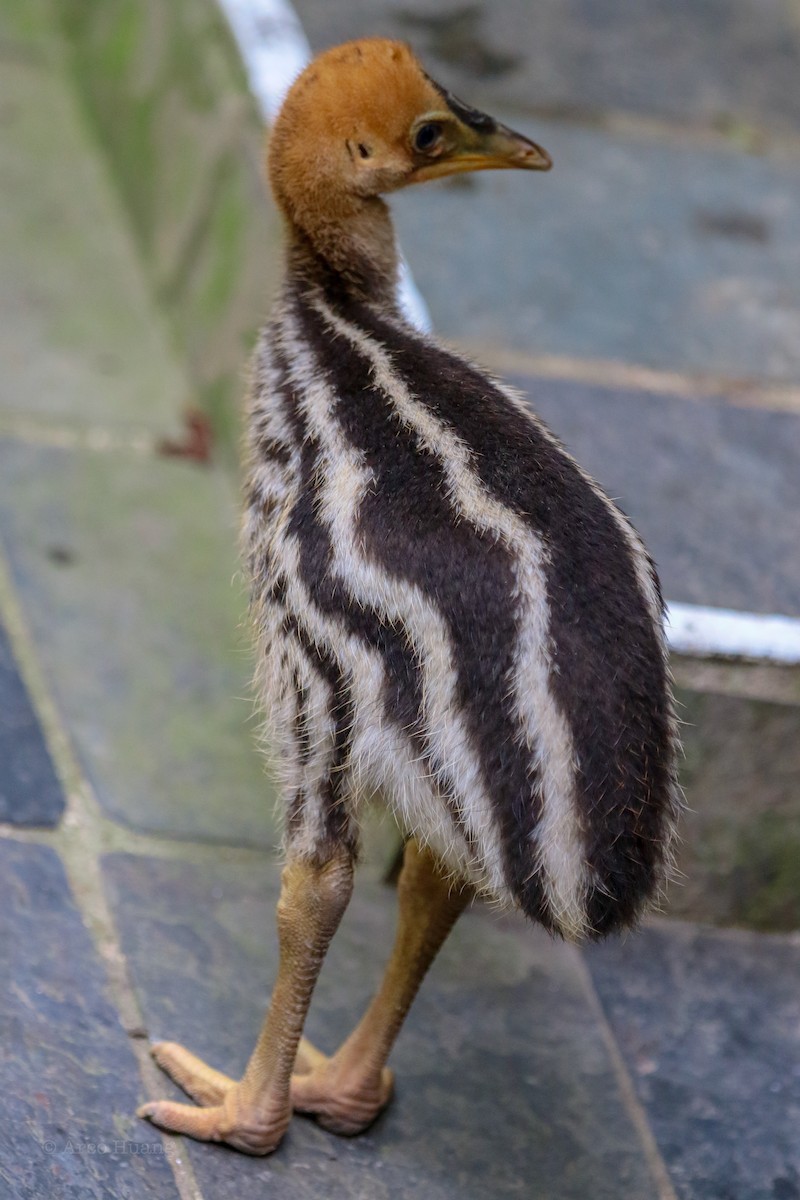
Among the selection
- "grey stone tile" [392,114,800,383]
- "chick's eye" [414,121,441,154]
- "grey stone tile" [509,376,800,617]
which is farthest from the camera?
"grey stone tile" [392,114,800,383]

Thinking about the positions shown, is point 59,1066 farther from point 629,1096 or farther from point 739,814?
point 739,814

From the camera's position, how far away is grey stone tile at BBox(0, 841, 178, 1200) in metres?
2.40

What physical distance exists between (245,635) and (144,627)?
2.11 feet

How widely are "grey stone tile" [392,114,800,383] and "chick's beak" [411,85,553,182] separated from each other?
1.06m

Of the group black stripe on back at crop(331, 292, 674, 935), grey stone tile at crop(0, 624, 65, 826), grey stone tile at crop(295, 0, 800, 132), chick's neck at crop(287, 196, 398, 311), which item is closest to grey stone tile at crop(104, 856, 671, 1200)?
grey stone tile at crop(0, 624, 65, 826)

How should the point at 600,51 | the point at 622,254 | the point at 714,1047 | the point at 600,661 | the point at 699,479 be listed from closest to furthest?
the point at 600,661 < the point at 714,1047 < the point at 699,479 < the point at 622,254 < the point at 600,51

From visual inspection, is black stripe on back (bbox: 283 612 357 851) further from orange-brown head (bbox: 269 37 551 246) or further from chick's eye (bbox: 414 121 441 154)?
chick's eye (bbox: 414 121 441 154)

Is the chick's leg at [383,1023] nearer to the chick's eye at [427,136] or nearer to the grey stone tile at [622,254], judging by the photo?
the chick's eye at [427,136]

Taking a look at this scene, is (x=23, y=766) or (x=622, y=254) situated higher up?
(x=622, y=254)

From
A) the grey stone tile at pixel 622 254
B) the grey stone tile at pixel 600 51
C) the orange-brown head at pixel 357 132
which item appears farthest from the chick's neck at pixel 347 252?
the grey stone tile at pixel 600 51

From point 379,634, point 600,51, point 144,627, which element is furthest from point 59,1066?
point 600,51

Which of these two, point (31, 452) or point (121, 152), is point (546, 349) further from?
point (121, 152)

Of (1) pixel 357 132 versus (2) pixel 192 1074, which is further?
(1) pixel 357 132

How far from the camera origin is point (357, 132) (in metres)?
2.81
